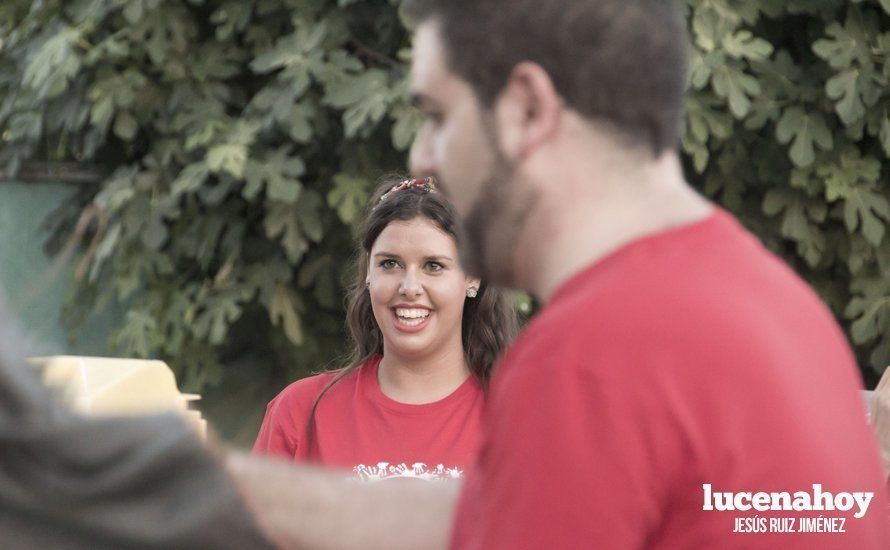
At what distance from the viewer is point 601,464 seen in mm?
1094

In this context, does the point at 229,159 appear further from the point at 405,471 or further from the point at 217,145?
the point at 405,471

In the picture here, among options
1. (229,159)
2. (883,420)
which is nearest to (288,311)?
(229,159)

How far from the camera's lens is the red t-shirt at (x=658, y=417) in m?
1.10

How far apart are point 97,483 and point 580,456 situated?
16.9 inches

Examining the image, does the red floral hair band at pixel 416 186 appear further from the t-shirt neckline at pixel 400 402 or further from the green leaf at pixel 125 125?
the green leaf at pixel 125 125

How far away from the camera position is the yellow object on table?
96 cm

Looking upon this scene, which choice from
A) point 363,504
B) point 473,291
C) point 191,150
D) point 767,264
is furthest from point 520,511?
point 191,150

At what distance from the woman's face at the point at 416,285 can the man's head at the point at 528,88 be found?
187cm

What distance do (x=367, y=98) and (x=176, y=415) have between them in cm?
338

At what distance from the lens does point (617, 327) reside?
44.3 inches

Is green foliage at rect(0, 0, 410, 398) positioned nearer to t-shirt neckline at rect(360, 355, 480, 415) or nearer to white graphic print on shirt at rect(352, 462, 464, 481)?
t-shirt neckline at rect(360, 355, 480, 415)

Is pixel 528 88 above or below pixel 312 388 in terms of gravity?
above

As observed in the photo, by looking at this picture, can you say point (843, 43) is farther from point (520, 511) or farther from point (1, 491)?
point (1, 491)

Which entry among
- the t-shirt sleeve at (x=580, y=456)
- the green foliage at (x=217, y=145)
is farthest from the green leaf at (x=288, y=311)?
the t-shirt sleeve at (x=580, y=456)
